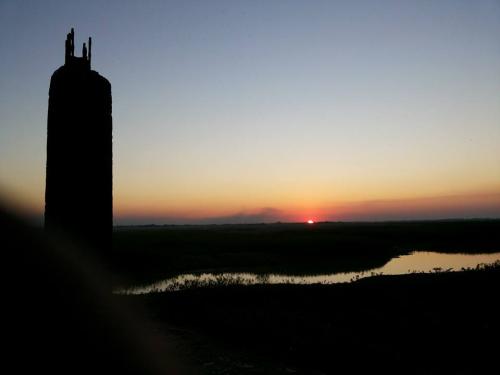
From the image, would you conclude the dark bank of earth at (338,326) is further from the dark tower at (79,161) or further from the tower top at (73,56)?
the tower top at (73,56)

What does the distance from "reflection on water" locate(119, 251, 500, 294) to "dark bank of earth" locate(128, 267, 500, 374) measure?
7.82 meters

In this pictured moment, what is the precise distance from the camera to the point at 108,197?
279 cm

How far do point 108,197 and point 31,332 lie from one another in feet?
4.28

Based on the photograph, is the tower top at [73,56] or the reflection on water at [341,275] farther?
the reflection on water at [341,275]

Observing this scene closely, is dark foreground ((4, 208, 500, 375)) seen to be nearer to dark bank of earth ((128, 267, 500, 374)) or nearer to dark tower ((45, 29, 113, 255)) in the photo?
dark bank of earth ((128, 267, 500, 374))

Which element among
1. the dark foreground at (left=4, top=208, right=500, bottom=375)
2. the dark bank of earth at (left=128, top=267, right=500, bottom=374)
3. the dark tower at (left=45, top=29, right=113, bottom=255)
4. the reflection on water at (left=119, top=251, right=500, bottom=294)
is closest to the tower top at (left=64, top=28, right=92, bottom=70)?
the dark tower at (left=45, top=29, right=113, bottom=255)

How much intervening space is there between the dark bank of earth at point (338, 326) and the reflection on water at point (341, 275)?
7.82m

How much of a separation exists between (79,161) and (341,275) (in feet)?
104

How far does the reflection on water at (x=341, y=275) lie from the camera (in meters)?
26.2

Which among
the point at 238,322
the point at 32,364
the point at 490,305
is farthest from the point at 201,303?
the point at 32,364

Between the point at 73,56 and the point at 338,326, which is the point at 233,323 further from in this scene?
the point at 73,56

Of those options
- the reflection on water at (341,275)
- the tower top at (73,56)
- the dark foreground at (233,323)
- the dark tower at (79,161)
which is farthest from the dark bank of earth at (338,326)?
the reflection on water at (341,275)

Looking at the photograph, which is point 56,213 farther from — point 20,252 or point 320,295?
point 320,295

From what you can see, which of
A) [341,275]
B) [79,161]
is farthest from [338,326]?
[341,275]
